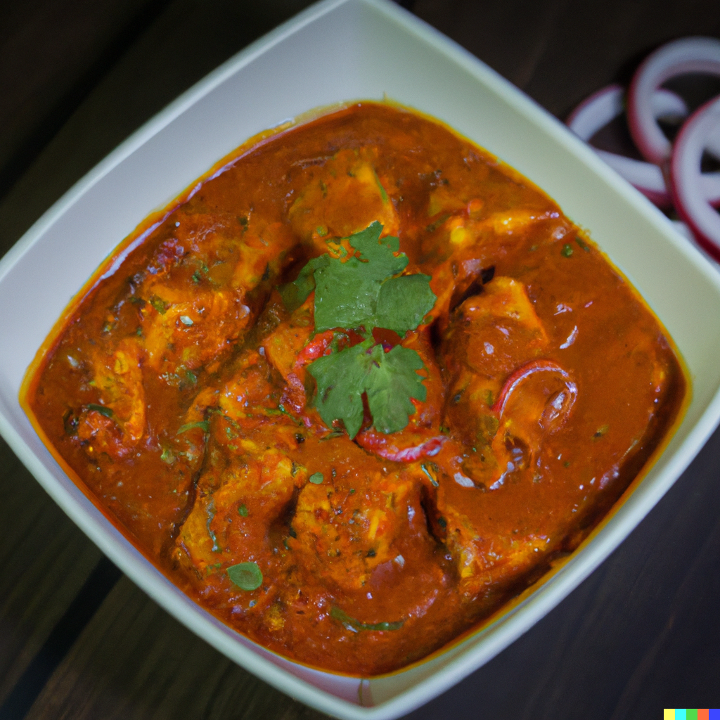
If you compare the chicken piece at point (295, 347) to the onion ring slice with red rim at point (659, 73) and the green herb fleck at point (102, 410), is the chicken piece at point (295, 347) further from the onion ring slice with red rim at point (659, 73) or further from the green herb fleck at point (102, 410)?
the onion ring slice with red rim at point (659, 73)

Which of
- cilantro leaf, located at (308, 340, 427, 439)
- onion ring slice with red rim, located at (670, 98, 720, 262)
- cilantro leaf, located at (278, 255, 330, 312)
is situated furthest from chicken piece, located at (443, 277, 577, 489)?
onion ring slice with red rim, located at (670, 98, 720, 262)

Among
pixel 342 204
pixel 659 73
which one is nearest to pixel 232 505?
pixel 342 204

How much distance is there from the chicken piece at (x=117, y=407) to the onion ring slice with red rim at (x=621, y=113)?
1.63m

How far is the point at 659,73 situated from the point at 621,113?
16cm

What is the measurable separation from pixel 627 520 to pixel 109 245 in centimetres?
164

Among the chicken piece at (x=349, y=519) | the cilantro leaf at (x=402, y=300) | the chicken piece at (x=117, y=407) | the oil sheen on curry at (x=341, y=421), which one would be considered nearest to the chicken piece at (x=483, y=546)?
the oil sheen on curry at (x=341, y=421)

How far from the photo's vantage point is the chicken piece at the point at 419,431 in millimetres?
1641

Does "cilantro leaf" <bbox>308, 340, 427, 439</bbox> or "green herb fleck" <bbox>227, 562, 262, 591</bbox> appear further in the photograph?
"green herb fleck" <bbox>227, 562, 262, 591</bbox>

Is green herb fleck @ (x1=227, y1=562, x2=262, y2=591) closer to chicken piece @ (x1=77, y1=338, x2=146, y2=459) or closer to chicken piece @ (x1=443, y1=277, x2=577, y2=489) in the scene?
chicken piece @ (x1=77, y1=338, x2=146, y2=459)

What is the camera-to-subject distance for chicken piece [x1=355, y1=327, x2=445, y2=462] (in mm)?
1641

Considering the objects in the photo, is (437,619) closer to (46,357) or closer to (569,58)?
(46,357)

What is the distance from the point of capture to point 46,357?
5.61 ft

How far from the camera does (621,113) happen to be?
205 cm

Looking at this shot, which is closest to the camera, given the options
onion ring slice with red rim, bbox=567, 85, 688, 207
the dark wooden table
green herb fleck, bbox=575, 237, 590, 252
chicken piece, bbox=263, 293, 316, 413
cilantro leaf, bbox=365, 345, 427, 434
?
cilantro leaf, bbox=365, 345, 427, 434
